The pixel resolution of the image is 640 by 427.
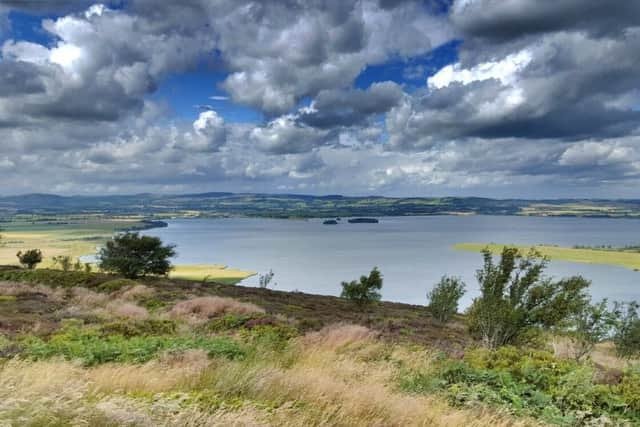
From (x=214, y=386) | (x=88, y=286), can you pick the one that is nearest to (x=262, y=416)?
(x=214, y=386)

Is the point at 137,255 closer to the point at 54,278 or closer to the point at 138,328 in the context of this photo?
the point at 54,278

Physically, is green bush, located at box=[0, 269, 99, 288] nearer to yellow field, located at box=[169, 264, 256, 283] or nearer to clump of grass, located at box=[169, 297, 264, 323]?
clump of grass, located at box=[169, 297, 264, 323]

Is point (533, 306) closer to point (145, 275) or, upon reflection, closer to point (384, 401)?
point (384, 401)

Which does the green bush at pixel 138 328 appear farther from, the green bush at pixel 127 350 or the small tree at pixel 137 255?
the small tree at pixel 137 255

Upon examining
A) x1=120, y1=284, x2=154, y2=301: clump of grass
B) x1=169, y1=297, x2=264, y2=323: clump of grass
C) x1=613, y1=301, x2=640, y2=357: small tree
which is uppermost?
x1=169, y1=297, x2=264, y2=323: clump of grass

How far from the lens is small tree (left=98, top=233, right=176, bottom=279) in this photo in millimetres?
45500

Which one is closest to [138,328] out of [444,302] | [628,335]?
[444,302]

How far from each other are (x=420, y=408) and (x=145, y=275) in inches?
1827

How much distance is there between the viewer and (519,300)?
57.8 feet

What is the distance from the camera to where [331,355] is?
884cm

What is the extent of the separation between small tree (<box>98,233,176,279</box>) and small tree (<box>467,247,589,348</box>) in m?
35.1

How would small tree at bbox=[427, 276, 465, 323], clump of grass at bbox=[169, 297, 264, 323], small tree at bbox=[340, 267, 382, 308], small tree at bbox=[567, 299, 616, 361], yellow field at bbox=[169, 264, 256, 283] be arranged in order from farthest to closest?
yellow field at bbox=[169, 264, 256, 283], small tree at bbox=[340, 267, 382, 308], small tree at bbox=[427, 276, 465, 323], small tree at bbox=[567, 299, 616, 361], clump of grass at bbox=[169, 297, 264, 323]

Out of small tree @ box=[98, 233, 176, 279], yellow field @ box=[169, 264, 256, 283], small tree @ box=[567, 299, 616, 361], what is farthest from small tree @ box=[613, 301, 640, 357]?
yellow field @ box=[169, 264, 256, 283]

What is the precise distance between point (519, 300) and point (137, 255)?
39.3 meters
